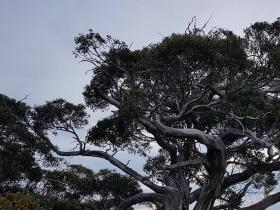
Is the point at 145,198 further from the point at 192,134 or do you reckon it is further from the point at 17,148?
the point at 17,148

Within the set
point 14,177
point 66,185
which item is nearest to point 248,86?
point 14,177

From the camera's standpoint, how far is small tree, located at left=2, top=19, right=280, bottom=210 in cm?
2020

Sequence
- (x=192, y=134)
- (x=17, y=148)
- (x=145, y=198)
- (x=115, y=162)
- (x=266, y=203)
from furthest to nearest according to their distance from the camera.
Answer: (x=17, y=148), (x=145, y=198), (x=115, y=162), (x=266, y=203), (x=192, y=134)

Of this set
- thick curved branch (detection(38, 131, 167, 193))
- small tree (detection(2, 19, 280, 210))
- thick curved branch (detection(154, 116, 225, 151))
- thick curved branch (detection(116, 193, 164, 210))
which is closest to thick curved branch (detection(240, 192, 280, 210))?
small tree (detection(2, 19, 280, 210))

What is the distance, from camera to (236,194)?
2872 centimetres

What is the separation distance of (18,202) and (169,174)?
12519mm

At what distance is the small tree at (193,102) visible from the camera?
66.3 feet

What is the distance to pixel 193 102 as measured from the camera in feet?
74.7

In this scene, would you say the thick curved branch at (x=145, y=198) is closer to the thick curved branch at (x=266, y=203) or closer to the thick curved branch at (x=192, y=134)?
the thick curved branch at (x=266, y=203)

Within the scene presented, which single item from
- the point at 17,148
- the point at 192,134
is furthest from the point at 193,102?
the point at 17,148

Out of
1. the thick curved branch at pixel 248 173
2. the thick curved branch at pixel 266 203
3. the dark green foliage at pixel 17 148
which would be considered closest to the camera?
the thick curved branch at pixel 248 173

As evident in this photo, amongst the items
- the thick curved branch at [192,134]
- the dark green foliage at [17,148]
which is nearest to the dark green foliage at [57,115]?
the dark green foliage at [17,148]

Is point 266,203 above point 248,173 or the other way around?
the other way around

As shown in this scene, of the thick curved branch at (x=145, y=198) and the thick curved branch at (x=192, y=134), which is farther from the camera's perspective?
the thick curved branch at (x=145, y=198)
